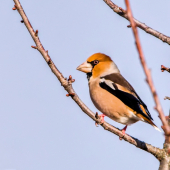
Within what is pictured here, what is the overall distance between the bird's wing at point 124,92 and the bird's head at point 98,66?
0.19m

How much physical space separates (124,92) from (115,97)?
0.15m

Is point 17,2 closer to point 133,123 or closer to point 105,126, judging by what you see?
point 105,126

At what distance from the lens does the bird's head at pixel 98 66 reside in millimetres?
5069

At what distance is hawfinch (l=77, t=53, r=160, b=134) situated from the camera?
4418 millimetres

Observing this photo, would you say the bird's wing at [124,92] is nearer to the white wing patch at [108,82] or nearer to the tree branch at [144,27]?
the white wing patch at [108,82]

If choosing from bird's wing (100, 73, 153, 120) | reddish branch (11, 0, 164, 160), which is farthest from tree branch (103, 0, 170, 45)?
reddish branch (11, 0, 164, 160)

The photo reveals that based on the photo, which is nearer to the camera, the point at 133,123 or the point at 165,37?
the point at 165,37

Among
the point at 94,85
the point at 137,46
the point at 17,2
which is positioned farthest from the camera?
the point at 94,85

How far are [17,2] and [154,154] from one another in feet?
7.14

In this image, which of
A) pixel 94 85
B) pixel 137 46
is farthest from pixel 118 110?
pixel 137 46

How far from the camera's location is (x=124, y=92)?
4.62 meters

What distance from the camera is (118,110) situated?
4.52m

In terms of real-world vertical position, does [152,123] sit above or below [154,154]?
above

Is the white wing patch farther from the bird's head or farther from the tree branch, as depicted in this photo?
the tree branch
